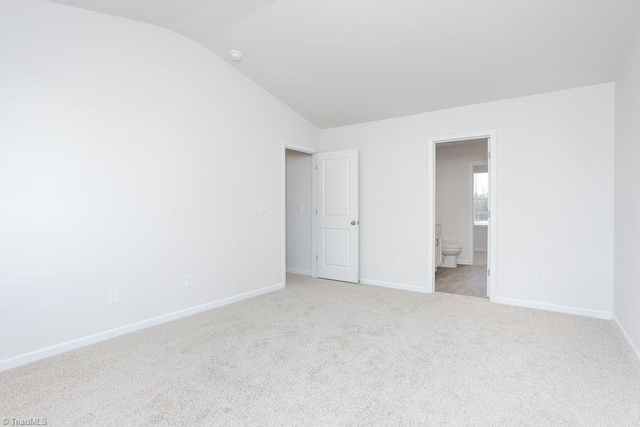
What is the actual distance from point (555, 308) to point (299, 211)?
12.0 ft

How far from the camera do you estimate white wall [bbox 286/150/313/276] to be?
5531 mm

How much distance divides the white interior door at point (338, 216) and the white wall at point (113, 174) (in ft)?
4.13

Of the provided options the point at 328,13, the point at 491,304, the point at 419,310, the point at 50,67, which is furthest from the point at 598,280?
the point at 50,67

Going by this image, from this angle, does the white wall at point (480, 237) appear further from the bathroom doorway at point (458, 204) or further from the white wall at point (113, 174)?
the white wall at point (113, 174)

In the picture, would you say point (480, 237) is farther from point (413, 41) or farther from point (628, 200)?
point (413, 41)

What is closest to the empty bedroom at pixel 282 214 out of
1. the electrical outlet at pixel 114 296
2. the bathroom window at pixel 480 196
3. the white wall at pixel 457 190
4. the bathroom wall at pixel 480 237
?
the electrical outlet at pixel 114 296

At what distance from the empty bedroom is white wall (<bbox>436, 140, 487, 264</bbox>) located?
216cm

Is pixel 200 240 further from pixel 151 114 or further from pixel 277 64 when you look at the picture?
pixel 277 64

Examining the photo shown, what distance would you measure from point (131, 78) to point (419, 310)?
143 inches

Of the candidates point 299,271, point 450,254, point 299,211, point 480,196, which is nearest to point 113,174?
point 299,211

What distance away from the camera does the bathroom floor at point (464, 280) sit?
4492mm

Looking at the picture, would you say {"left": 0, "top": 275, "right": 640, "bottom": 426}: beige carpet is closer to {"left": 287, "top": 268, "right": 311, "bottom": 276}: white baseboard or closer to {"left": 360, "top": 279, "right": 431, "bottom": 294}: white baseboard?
{"left": 360, "top": 279, "right": 431, "bottom": 294}: white baseboard

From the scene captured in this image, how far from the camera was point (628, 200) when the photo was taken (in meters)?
A: 2.77

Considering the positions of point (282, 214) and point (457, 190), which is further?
point (457, 190)
